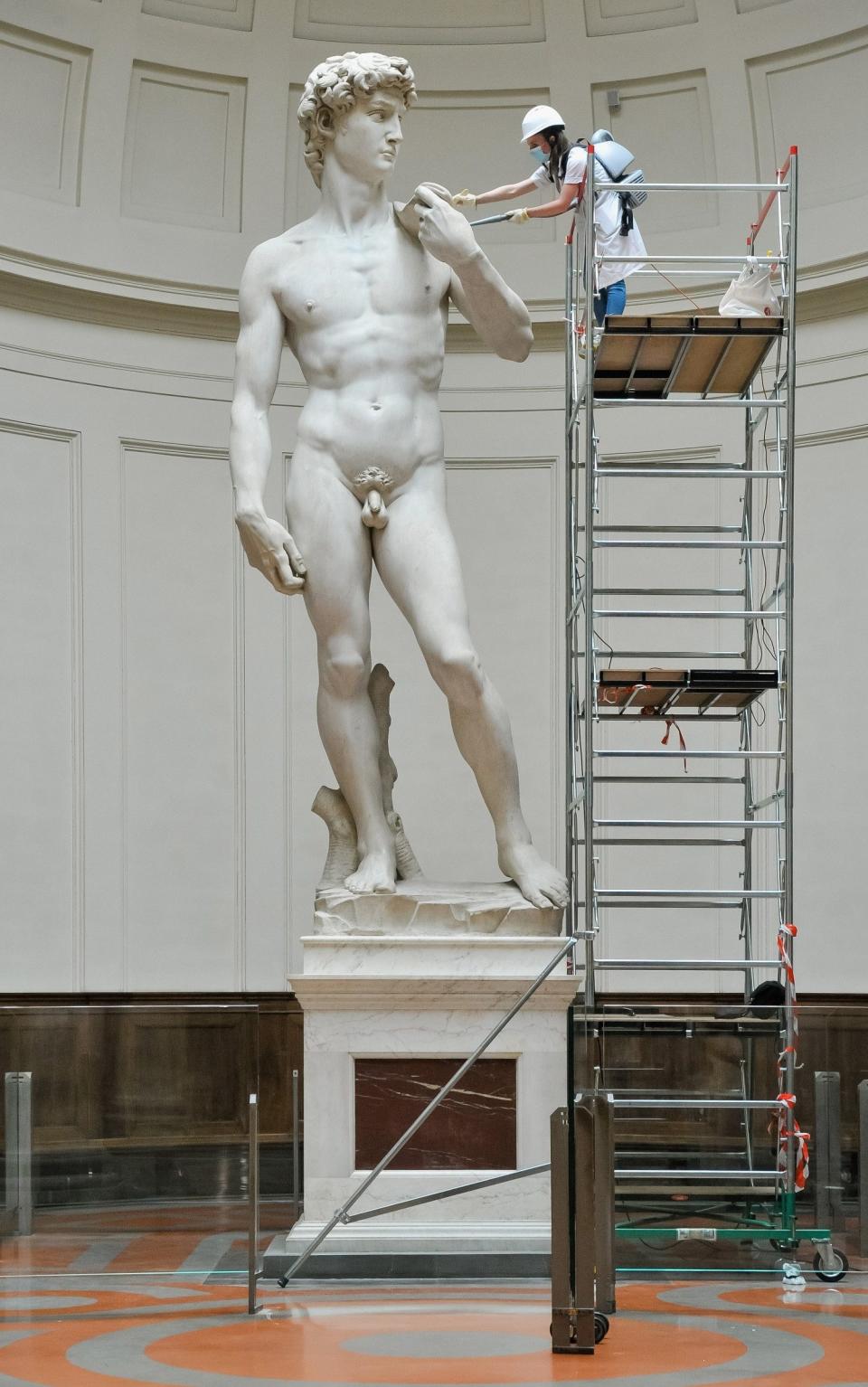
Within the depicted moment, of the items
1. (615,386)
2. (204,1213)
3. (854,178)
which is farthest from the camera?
(854,178)

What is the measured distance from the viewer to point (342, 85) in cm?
674

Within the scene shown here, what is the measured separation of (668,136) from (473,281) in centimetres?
432

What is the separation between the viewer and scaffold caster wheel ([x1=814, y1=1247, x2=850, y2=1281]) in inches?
Answer: 236

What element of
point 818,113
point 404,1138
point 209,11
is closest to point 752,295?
point 404,1138

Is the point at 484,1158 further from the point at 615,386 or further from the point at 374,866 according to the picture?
the point at 615,386

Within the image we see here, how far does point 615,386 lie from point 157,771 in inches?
143

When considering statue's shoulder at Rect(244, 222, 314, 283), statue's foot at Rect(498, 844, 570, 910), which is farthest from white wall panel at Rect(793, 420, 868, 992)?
statue's shoulder at Rect(244, 222, 314, 283)

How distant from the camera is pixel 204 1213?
257 inches

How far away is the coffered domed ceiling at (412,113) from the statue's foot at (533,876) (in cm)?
446

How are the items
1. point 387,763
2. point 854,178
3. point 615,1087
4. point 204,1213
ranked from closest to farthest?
point 615,1087 < point 204,1213 < point 387,763 < point 854,178

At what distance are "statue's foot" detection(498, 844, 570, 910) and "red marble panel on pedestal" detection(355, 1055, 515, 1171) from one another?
539 mm

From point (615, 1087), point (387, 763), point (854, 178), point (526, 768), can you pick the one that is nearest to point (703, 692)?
point (387, 763)

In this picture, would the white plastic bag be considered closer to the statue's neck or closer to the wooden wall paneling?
the statue's neck

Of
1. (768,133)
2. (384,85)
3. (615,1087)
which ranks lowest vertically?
(615,1087)
